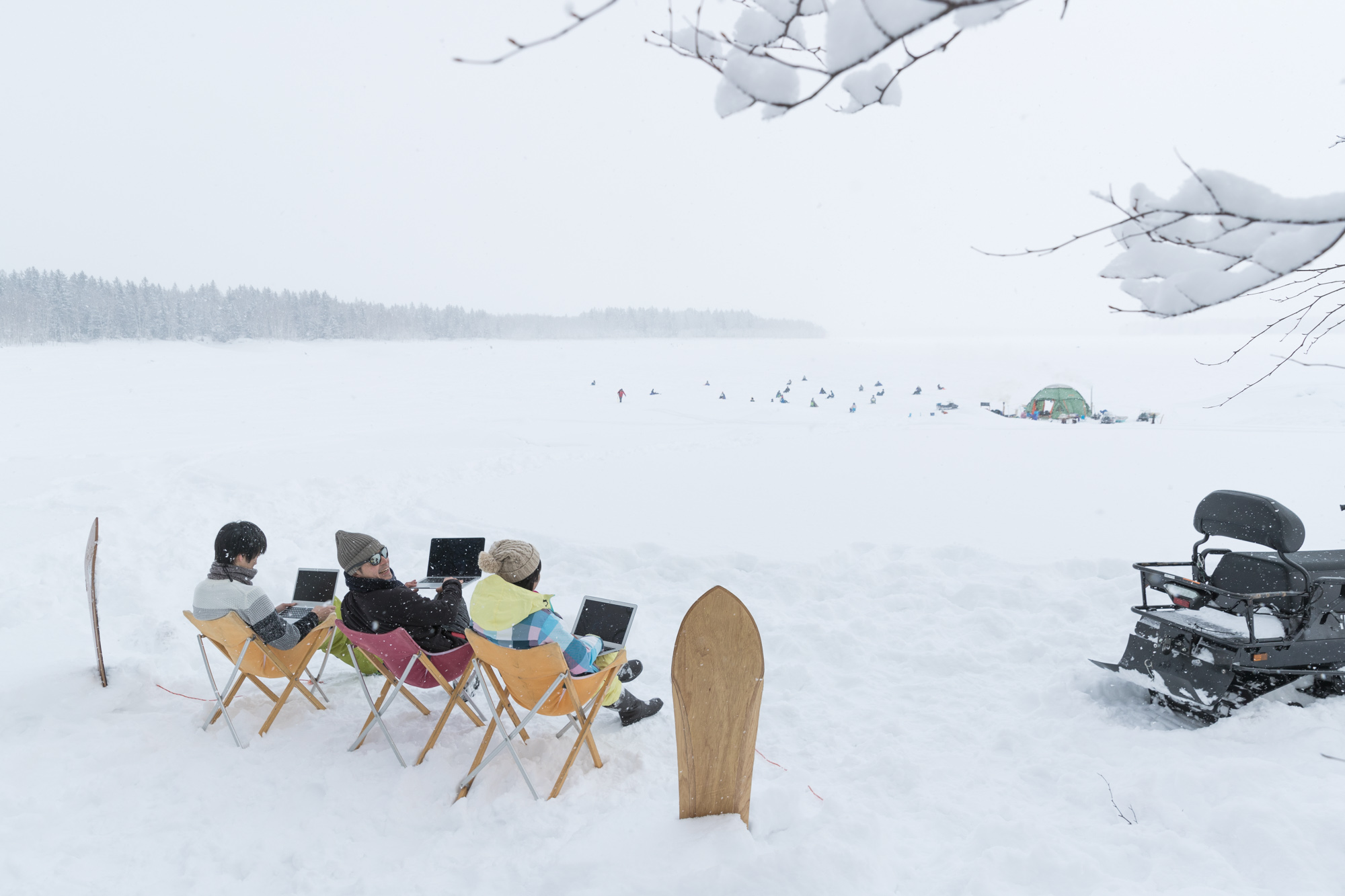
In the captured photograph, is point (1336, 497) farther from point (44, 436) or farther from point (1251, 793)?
point (44, 436)

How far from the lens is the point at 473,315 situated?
106000 mm

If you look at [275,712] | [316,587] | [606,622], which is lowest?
[275,712]

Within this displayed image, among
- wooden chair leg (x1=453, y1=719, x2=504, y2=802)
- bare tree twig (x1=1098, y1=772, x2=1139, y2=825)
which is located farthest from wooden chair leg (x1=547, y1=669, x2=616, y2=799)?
bare tree twig (x1=1098, y1=772, x2=1139, y2=825)

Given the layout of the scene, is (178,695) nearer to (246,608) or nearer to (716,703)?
(246,608)

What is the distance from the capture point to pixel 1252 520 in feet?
13.0

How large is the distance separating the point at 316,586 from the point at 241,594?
1130 millimetres

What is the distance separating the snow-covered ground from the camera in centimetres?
287

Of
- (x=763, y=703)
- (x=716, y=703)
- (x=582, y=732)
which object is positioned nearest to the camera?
(x=716, y=703)

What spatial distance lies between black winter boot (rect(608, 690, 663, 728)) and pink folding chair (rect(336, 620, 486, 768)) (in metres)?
0.88

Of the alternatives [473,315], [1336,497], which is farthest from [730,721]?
[473,315]

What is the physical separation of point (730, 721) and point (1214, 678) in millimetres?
3138

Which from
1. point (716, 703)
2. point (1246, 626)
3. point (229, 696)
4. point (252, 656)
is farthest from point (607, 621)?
point (1246, 626)

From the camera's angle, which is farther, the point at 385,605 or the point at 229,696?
the point at 229,696

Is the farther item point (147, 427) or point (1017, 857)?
point (147, 427)
